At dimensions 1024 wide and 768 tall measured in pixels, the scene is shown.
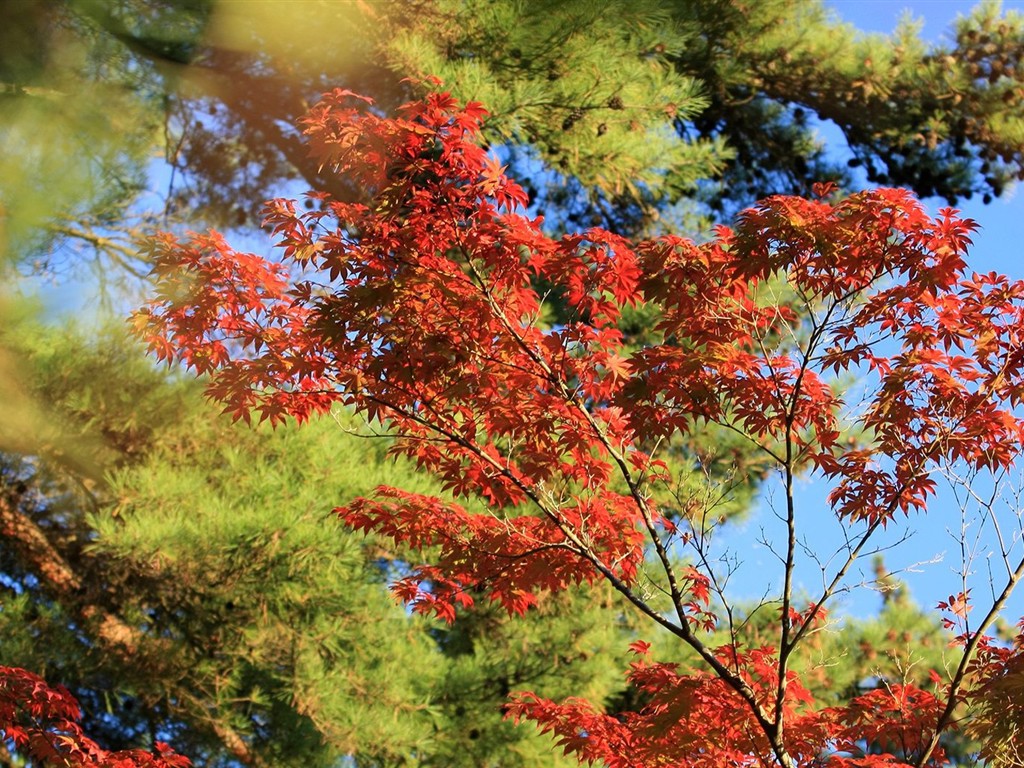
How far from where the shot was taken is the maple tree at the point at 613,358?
303 centimetres

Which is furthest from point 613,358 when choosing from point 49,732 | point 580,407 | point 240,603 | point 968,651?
point 240,603

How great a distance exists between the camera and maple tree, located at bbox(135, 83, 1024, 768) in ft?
9.93

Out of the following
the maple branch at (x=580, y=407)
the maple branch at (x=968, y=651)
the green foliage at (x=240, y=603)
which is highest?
the green foliage at (x=240, y=603)

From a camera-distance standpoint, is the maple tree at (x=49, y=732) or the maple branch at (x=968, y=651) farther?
the maple tree at (x=49, y=732)

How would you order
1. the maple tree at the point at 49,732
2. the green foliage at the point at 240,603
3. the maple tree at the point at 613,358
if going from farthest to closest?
the green foliage at the point at 240,603
the maple tree at the point at 49,732
the maple tree at the point at 613,358

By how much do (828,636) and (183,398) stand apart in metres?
4.53

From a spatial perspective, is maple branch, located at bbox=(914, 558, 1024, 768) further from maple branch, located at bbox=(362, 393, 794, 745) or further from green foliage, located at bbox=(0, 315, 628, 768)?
green foliage, located at bbox=(0, 315, 628, 768)

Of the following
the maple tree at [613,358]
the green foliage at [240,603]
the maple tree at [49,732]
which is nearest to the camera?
the maple tree at [613,358]

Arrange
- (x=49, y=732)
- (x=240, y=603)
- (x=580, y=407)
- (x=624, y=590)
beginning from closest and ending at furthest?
1. (x=624, y=590)
2. (x=580, y=407)
3. (x=49, y=732)
4. (x=240, y=603)

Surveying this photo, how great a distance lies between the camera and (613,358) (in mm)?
3082

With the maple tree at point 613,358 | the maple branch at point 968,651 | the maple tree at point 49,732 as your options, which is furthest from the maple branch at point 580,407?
the maple tree at point 49,732

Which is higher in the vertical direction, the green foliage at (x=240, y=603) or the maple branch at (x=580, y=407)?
the green foliage at (x=240, y=603)

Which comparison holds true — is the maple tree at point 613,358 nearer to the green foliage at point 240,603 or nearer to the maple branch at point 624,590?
the maple branch at point 624,590

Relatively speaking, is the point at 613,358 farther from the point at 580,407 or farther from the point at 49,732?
the point at 49,732
